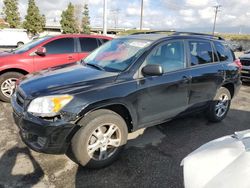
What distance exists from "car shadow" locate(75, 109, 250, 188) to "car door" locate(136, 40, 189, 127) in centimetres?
47

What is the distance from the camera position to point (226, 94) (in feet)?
17.5

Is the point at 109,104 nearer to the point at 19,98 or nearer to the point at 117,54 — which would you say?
the point at 117,54

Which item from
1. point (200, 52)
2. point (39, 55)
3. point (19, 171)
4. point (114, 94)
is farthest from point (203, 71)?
point (39, 55)

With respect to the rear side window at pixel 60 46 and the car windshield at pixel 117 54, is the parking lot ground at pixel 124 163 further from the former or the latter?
the rear side window at pixel 60 46

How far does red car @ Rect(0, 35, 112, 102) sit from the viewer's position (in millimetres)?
6168

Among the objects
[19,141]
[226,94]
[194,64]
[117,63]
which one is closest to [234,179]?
[117,63]

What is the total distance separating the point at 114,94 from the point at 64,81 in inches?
27.5

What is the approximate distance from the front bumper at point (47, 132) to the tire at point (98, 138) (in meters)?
0.13

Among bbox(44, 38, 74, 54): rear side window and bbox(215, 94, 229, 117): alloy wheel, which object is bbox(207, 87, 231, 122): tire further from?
bbox(44, 38, 74, 54): rear side window

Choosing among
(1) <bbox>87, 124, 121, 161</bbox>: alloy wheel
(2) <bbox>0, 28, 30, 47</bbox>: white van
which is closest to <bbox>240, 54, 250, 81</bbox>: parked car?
(1) <bbox>87, 124, 121, 161</bbox>: alloy wheel

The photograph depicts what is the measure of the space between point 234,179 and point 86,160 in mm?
2090

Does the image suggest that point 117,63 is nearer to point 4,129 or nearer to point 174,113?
point 174,113

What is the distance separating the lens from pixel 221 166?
174 cm

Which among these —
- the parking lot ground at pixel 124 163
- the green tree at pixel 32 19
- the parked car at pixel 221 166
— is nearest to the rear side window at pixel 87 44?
the parking lot ground at pixel 124 163
